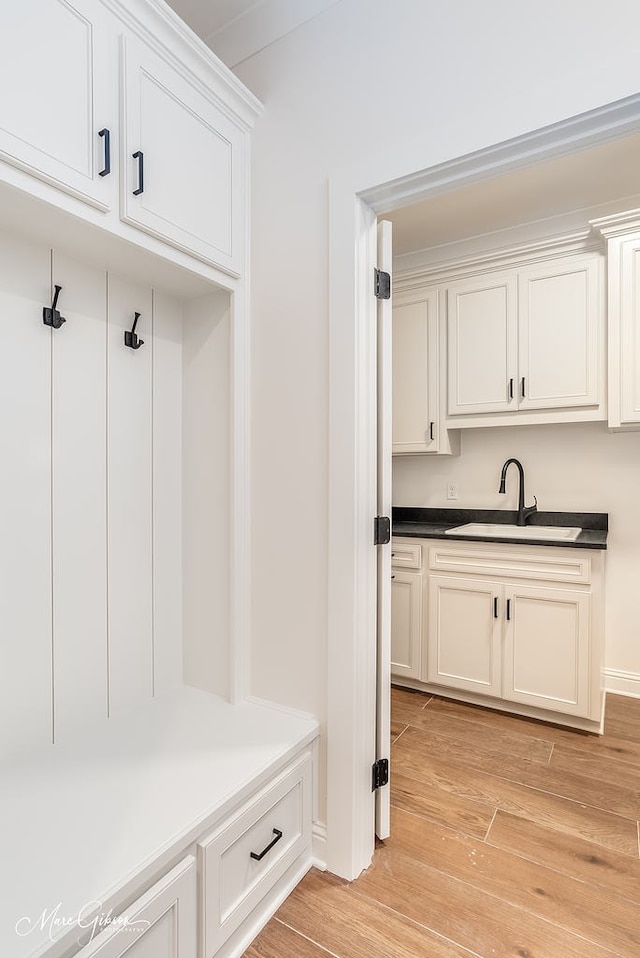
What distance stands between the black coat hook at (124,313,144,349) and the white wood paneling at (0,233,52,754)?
256mm

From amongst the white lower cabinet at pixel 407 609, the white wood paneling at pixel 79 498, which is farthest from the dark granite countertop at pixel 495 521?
the white wood paneling at pixel 79 498

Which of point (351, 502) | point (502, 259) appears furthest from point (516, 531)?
point (351, 502)

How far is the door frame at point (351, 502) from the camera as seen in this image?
1442 millimetres

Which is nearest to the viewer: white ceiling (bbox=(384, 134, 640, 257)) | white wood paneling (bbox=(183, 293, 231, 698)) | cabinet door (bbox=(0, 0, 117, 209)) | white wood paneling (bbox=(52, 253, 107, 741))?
cabinet door (bbox=(0, 0, 117, 209))

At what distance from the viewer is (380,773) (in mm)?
1552

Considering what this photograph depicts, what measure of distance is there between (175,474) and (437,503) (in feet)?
6.59

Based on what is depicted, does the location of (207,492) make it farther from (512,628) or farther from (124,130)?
(512,628)

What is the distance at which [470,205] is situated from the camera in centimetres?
258

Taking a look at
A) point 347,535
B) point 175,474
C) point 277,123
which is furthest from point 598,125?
point 175,474

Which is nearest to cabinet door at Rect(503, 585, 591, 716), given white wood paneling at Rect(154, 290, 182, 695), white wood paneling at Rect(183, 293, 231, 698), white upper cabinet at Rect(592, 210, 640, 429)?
white upper cabinet at Rect(592, 210, 640, 429)

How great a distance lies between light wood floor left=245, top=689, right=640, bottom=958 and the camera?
1.27 meters

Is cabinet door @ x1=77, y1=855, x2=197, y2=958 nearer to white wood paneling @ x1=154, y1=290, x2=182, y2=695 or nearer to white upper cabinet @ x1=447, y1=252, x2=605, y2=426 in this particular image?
white wood paneling @ x1=154, y1=290, x2=182, y2=695

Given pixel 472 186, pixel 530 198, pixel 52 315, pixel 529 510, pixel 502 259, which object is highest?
pixel 530 198

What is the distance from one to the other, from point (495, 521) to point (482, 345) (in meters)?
1.06
